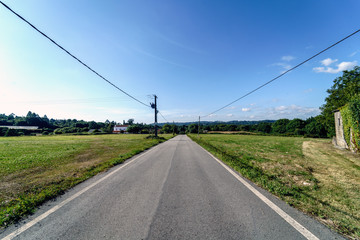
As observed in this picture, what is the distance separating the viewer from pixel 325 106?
32.6m

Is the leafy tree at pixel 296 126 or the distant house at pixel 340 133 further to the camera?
the leafy tree at pixel 296 126

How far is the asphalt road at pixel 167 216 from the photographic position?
2.37 meters

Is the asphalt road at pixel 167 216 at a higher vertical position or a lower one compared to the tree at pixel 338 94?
lower

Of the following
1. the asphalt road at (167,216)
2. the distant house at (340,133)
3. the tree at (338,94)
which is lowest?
the asphalt road at (167,216)

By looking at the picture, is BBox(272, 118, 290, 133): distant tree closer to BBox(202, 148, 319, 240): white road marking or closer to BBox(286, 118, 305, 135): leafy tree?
BBox(286, 118, 305, 135): leafy tree

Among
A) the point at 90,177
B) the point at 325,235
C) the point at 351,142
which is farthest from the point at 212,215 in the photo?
the point at 351,142

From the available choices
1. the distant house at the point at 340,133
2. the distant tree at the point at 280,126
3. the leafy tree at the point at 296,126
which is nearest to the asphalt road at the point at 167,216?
the distant house at the point at 340,133

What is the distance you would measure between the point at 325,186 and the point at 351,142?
1454 cm

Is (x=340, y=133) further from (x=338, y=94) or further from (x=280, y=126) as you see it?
(x=280, y=126)

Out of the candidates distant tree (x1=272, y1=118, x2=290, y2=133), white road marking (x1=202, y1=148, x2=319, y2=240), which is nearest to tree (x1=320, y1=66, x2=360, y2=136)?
white road marking (x1=202, y1=148, x2=319, y2=240)

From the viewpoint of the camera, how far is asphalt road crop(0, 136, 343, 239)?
2373mm

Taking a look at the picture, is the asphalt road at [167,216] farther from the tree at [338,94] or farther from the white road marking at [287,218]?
the tree at [338,94]

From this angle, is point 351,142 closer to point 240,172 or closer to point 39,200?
point 240,172

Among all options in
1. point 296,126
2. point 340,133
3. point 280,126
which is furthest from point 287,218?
point 280,126
